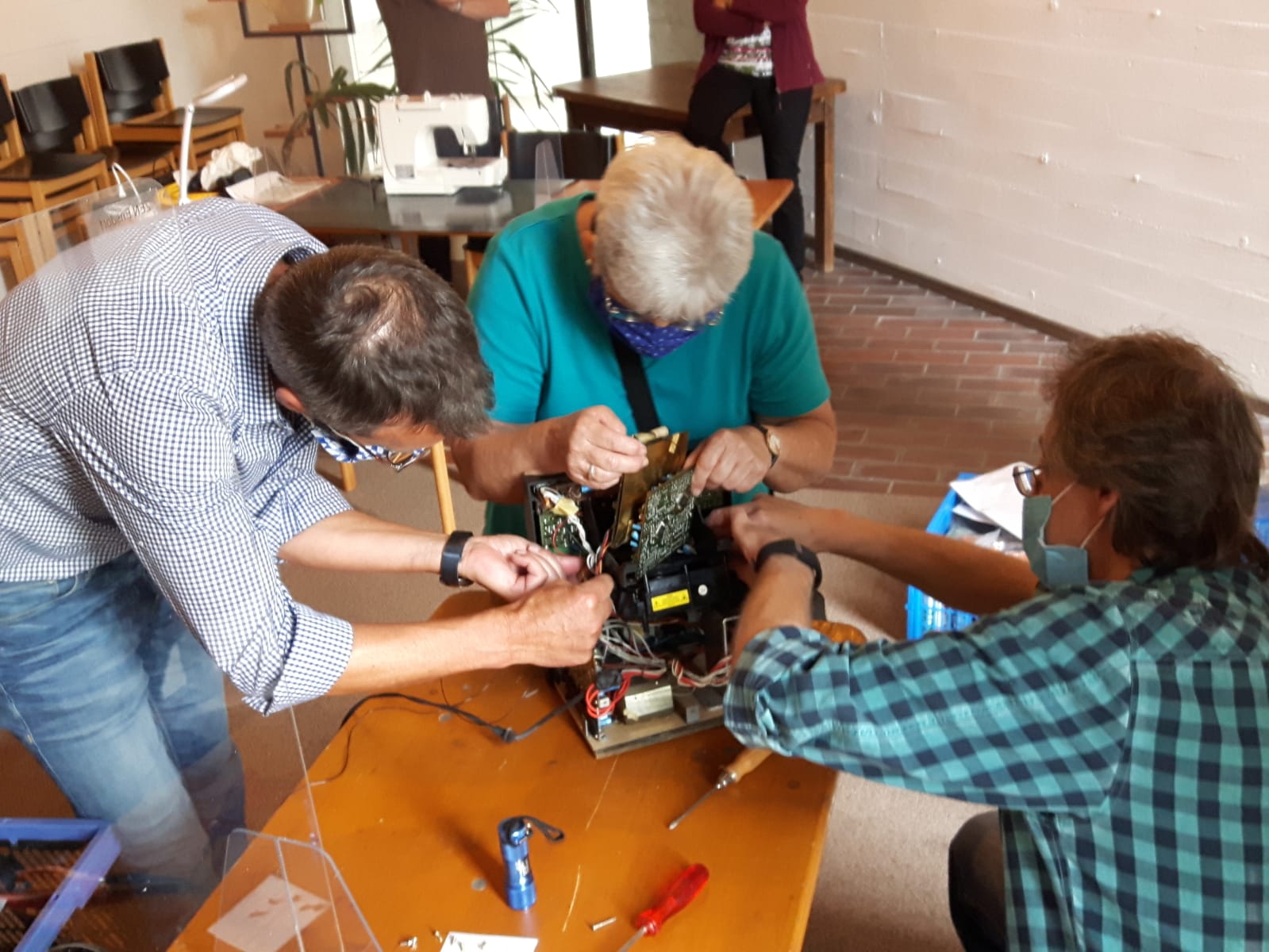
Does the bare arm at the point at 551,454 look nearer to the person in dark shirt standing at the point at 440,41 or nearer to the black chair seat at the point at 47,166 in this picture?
the person in dark shirt standing at the point at 440,41

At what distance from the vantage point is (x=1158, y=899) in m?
1.06

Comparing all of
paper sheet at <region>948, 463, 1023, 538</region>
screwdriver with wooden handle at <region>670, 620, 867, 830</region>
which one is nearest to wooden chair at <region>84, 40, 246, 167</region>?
paper sheet at <region>948, 463, 1023, 538</region>

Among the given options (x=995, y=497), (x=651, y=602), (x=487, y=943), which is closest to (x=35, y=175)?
(x=995, y=497)

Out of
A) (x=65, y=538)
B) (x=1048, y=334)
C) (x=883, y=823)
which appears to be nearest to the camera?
(x=65, y=538)

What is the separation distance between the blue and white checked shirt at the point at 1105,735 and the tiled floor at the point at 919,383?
8.11ft

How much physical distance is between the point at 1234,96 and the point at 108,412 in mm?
3592

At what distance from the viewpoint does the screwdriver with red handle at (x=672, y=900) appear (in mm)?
1136

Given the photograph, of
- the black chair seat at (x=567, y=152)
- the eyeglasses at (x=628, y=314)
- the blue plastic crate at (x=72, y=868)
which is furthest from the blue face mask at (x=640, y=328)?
the black chair seat at (x=567, y=152)

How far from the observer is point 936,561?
5.17ft

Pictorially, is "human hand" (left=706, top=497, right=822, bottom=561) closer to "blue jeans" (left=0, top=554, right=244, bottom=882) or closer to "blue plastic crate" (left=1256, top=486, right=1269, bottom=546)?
"blue jeans" (left=0, top=554, right=244, bottom=882)

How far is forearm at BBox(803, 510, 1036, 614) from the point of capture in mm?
1546

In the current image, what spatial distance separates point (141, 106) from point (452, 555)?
5.15m

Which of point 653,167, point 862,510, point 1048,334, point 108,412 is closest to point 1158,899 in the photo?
point 653,167

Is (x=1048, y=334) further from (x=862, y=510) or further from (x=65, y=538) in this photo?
→ (x=65, y=538)
